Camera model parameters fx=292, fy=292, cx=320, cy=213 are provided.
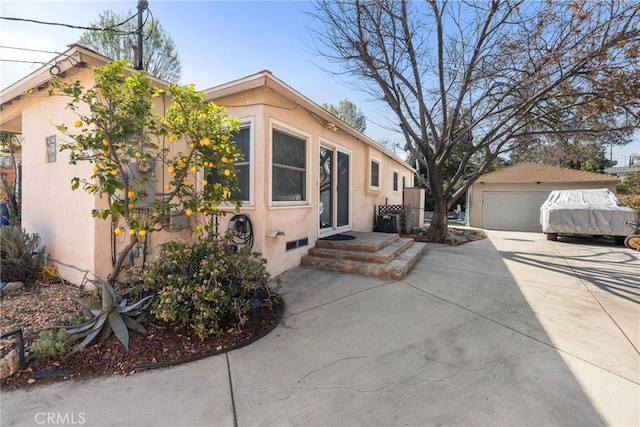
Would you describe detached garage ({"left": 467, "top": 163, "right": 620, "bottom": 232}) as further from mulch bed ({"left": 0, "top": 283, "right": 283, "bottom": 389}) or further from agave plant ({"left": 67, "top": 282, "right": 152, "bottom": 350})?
agave plant ({"left": 67, "top": 282, "right": 152, "bottom": 350})

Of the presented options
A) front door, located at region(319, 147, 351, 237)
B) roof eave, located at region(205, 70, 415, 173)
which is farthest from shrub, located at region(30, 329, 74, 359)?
front door, located at region(319, 147, 351, 237)

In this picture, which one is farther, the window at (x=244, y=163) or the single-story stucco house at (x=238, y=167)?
the window at (x=244, y=163)

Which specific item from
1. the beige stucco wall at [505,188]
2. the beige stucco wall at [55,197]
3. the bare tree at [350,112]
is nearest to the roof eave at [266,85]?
the beige stucco wall at [55,197]

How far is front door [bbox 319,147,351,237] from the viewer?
6.46m

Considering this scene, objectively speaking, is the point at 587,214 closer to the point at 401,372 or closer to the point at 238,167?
the point at 401,372

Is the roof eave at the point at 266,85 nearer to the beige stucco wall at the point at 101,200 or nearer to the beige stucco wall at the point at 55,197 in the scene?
the beige stucco wall at the point at 101,200

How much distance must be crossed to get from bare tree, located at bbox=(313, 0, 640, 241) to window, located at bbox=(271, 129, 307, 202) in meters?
3.79

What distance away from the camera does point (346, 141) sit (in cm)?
712

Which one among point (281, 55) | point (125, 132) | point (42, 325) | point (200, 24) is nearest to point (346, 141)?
point (281, 55)

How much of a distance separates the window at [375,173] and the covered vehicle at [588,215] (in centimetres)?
603

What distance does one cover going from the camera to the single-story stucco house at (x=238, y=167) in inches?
162

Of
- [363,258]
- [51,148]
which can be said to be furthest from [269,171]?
[51,148]

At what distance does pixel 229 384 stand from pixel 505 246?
916cm

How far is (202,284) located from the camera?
2.98 metres
